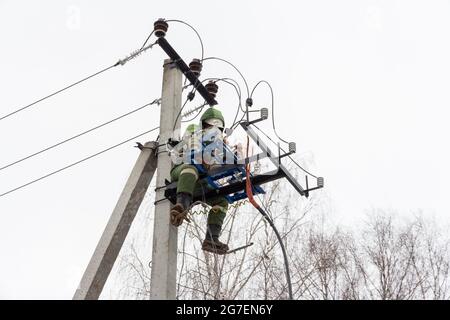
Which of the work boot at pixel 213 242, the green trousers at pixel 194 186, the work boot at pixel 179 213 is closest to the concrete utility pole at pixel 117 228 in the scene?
the green trousers at pixel 194 186

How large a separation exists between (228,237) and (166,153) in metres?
5.55

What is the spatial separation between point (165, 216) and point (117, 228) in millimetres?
476

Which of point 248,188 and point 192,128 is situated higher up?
point 192,128

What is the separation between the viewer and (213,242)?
609 cm

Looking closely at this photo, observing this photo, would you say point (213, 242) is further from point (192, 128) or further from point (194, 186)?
point (192, 128)

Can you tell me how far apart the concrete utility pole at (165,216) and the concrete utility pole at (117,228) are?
6.2 inches

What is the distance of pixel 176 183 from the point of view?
5.72 m

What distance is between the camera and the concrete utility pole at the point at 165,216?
199 inches

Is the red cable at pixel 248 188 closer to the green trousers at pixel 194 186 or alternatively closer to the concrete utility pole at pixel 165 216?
the green trousers at pixel 194 186

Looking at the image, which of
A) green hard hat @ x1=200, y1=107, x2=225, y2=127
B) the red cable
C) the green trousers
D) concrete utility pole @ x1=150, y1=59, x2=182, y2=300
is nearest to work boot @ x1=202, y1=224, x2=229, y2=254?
the green trousers

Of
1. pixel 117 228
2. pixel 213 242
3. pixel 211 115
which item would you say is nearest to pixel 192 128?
pixel 211 115

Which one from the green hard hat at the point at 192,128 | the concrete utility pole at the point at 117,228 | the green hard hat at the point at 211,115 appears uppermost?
the green hard hat at the point at 211,115

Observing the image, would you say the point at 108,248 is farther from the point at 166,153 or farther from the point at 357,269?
the point at 357,269
